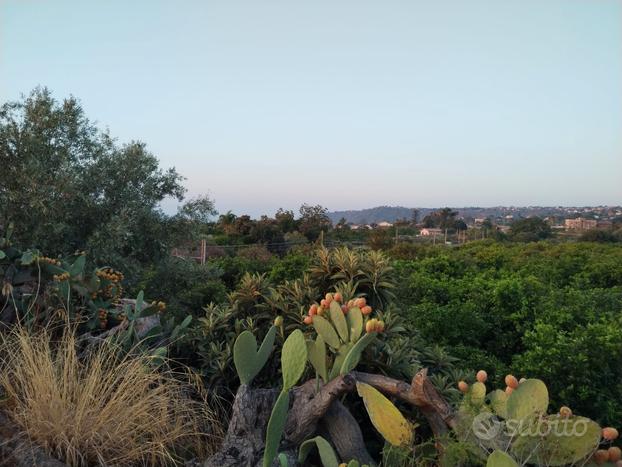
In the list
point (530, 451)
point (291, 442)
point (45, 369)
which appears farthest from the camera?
point (45, 369)

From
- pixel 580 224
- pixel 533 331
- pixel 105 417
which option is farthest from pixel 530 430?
pixel 580 224

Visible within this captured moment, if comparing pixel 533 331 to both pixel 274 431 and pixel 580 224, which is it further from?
pixel 580 224

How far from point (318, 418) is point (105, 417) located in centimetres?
109

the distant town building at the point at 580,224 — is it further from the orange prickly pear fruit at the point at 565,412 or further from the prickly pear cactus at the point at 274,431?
the prickly pear cactus at the point at 274,431

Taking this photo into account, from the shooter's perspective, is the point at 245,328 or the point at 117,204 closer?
the point at 245,328

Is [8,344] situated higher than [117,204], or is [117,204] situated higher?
[117,204]

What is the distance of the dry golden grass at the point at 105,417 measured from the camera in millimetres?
2738

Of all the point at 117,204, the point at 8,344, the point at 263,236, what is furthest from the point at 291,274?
the point at 263,236

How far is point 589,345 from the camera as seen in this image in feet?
12.2

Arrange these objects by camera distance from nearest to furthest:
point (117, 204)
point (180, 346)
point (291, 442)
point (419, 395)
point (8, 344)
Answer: point (419, 395)
point (291, 442)
point (8, 344)
point (180, 346)
point (117, 204)

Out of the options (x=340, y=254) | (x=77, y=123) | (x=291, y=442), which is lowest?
(x=291, y=442)

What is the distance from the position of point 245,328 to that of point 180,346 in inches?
21.3

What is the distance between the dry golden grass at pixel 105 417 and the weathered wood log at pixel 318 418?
1.07ft

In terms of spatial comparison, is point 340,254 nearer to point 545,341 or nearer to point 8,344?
point 545,341
